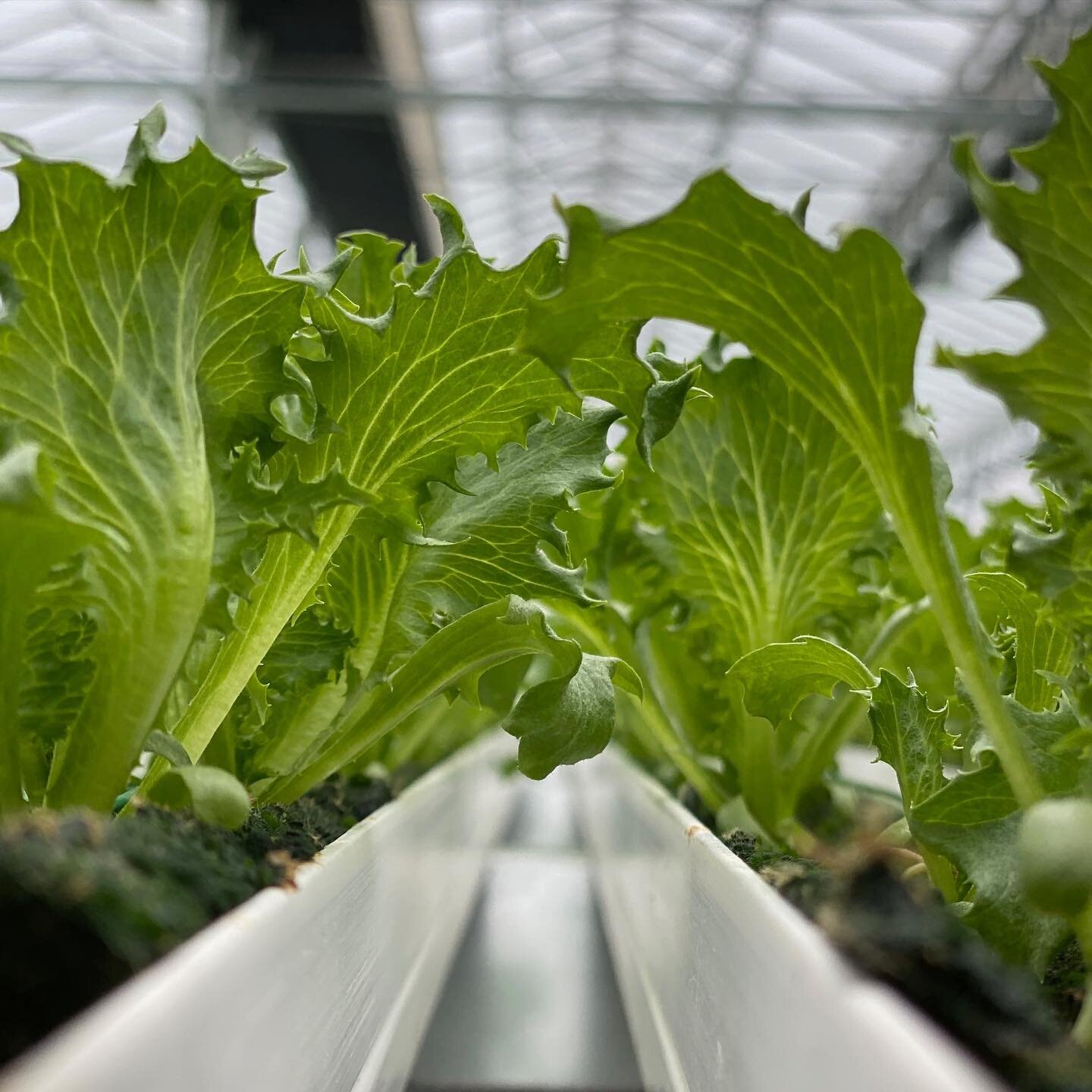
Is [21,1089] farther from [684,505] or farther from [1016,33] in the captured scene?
[1016,33]

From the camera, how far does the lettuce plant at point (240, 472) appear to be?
0.52m

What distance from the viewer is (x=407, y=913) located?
0.91m

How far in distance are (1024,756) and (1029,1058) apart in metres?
0.20

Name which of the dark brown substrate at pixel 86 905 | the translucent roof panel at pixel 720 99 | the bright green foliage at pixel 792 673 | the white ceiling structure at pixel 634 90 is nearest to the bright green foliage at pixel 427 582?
the bright green foliage at pixel 792 673

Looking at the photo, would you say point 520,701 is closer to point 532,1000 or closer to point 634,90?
point 532,1000

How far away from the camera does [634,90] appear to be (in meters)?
4.36

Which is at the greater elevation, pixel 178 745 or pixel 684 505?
pixel 684 505

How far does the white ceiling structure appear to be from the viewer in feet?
13.1

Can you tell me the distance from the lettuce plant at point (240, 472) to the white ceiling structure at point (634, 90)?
305 centimetres

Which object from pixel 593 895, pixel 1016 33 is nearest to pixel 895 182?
pixel 1016 33

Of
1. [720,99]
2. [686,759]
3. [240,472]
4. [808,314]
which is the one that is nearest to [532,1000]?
[686,759]

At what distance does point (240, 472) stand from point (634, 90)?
4267 millimetres

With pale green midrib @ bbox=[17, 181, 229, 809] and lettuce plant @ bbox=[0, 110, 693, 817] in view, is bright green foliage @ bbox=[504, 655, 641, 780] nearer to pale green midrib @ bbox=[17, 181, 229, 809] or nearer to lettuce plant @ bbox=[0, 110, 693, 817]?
lettuce plant @ bbox=[0, 110, 693, 817]

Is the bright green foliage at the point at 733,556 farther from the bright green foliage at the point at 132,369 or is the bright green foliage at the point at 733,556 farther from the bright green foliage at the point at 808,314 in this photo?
the bright green foliage at the point at 132,369
